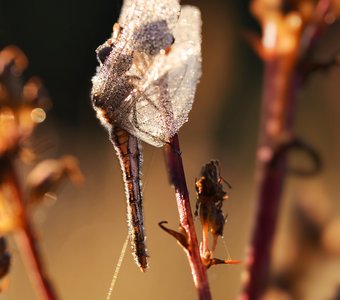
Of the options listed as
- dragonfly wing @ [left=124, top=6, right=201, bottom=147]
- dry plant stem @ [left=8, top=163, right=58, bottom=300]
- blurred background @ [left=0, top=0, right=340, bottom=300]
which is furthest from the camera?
blurred background @ [left=0, top=0, right=340, bottom=300]

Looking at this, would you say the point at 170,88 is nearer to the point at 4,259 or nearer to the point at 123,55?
the point at 123,55

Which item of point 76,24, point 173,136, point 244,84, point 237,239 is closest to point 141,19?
point 173,136

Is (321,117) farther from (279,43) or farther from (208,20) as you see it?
(279,43)

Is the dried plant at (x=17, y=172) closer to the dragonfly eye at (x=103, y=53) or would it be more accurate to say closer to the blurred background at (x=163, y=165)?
the dragonfly eye at (x=103, y=53)

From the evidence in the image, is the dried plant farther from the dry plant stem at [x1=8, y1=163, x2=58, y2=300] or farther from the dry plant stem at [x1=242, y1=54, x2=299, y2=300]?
the dry plant stem at [x1=242, y1=54, x2=299, y2=300]

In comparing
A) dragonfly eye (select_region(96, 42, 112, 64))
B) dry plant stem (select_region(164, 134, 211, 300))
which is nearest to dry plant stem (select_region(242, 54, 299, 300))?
dry plant stem (select_region(164, 134, 211, 300))

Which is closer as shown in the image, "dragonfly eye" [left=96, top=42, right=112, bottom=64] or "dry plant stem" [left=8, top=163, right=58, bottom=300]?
"dry plant stem" [left=8, top=163, right=58, bottom=300]
